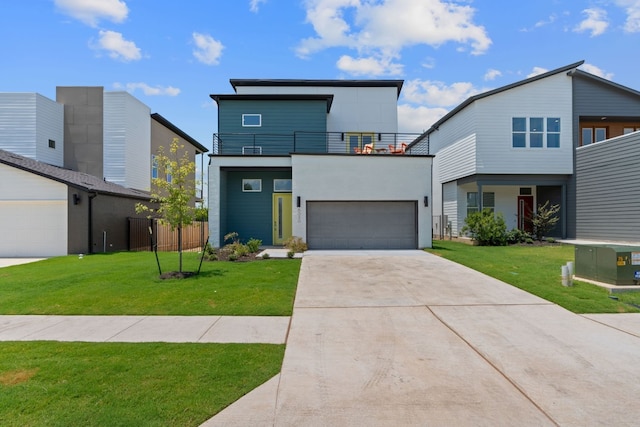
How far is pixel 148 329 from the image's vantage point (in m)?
5.56

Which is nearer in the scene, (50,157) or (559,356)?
(559,356)

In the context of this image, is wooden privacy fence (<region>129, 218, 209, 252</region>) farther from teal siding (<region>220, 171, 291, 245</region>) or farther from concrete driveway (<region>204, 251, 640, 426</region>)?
concrete driveway (<region>204, 251, 640, 426</region>)

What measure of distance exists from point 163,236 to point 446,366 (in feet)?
55.7

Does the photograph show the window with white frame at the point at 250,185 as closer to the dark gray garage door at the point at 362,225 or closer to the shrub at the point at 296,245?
the dark gray garage door at the point at 362,225

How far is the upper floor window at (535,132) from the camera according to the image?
18922mm

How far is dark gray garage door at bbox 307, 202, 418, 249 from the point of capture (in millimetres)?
16000

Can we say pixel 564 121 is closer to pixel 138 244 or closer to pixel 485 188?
pixel 485 188

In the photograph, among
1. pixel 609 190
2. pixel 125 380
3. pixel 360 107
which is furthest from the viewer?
pixel 360 107

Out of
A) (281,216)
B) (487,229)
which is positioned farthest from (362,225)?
(487,229)

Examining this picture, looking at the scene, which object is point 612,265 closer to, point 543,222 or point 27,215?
point 543,222

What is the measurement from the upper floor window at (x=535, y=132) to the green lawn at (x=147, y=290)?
49.0ft

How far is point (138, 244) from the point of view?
64.1 feet

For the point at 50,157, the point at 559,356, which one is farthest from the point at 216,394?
the point at 50,157

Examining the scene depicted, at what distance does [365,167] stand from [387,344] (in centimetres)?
1140
